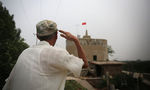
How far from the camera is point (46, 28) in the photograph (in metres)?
0.98

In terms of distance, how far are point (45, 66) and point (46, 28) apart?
1.17 feet

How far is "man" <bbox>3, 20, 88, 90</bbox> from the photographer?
854 mm

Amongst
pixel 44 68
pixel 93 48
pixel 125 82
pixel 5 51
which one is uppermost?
pixel 44 68

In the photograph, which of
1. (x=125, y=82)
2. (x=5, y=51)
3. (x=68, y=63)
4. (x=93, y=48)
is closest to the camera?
(x=68, y=63)

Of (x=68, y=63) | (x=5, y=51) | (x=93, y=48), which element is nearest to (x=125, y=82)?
(x=5, y=51)

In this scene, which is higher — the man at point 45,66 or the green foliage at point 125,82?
the man at point 45,66

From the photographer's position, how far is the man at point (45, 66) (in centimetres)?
85

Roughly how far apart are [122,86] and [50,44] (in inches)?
385

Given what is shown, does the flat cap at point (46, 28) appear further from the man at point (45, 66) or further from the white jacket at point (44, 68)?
the white jacket at point (44, 68)

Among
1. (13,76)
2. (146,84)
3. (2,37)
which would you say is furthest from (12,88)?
(146,84)

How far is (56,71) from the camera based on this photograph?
90cm

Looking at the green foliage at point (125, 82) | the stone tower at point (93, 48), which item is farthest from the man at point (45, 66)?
the stone tower at point (93, 48)

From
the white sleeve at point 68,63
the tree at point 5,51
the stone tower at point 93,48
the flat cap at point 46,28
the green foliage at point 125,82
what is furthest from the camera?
the stone tower at point 93,48

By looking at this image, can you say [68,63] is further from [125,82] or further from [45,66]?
[125,82]
